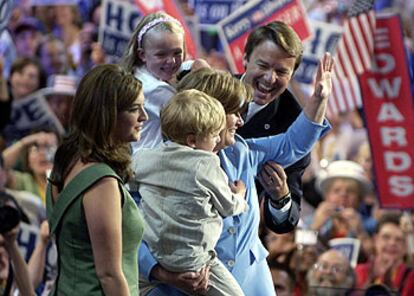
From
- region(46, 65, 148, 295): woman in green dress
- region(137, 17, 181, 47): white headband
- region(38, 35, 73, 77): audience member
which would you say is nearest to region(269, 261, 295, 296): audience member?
region(137, 17, 181, 47): white headband

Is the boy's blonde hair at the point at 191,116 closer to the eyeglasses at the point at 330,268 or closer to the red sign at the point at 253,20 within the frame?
the eyeglasses at the point at 330,268

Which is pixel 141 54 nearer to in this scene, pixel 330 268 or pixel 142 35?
pixel 142 35

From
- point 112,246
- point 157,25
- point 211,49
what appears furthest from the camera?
point 211,49

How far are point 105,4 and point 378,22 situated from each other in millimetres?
2621

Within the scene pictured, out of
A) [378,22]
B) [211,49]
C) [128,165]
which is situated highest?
[128,165]

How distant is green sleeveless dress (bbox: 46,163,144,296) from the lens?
554cm

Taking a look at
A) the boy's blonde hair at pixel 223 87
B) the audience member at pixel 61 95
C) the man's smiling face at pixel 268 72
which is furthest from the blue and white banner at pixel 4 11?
the audience member at pixel 61 95

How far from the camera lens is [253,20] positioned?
12.3 m

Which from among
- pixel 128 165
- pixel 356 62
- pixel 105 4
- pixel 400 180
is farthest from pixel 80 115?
pixel 105 4

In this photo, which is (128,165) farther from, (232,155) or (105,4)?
(105,4)

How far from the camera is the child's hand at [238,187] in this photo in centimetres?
616

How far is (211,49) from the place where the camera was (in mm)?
16812

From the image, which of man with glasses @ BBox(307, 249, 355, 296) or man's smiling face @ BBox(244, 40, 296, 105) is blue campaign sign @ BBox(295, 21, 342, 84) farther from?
man's smiling face @ BBox(244, 40, 296, 105)

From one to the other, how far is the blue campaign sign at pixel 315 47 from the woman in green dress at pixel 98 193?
763cm
